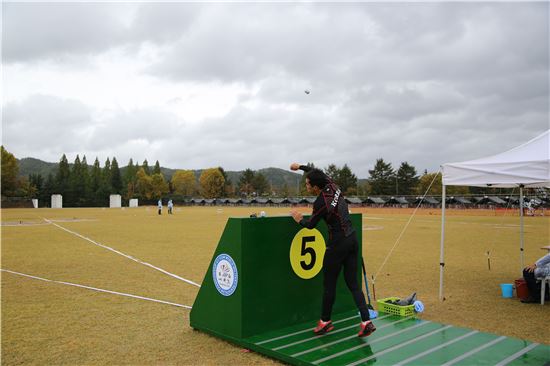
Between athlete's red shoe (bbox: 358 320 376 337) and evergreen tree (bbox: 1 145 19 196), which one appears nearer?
athlete's red shoe (bbox: 358 320 376 337)

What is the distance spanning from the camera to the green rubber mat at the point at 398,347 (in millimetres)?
4504

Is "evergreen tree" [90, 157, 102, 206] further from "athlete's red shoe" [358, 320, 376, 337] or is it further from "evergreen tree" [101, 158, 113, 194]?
"athlete's red shoe" [358, 320, 376, 337]

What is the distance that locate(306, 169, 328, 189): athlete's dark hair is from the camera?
5.16 metres

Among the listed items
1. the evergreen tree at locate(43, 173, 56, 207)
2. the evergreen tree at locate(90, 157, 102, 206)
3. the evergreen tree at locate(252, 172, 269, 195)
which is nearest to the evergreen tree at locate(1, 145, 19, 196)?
the evergreen tree at locate(43, 173, 56, 207)

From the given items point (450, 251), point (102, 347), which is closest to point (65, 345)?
point (102, 347)

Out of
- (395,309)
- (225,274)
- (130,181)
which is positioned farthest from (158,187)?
(225,274)

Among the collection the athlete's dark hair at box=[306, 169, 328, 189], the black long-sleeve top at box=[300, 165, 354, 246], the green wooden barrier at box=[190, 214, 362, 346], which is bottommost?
the green wooden barrier at box=[190, 214, 362, 346]

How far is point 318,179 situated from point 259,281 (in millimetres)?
1569

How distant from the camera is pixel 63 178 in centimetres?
10425

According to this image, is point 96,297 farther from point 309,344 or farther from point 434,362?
point 434,362

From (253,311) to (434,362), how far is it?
87.5 inches

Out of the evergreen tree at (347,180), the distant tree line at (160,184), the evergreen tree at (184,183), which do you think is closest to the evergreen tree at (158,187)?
the distant tree line at (160,184)

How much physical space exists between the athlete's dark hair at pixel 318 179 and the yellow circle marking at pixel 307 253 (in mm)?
1055

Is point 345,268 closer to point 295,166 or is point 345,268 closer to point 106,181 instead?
point 295,166
